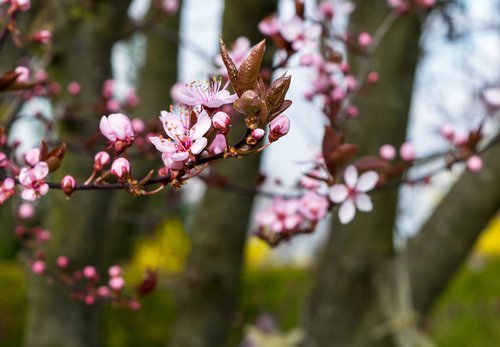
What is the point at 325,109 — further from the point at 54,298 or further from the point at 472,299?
the point at 472,299

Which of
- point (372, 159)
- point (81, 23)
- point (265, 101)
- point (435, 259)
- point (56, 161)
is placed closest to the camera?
point (265, 101)

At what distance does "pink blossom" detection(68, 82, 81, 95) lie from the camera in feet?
7.96

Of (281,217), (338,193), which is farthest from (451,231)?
(338,193)

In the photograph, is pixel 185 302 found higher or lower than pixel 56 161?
lower

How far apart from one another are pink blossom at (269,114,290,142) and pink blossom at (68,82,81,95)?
1761 mm

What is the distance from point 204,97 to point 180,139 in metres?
0.07

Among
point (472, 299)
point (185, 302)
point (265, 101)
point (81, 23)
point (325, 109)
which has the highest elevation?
point (265, 101)

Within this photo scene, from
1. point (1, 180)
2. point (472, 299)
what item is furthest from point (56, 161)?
point (472, 299)

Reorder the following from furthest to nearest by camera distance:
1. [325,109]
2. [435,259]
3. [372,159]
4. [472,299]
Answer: [472,299]
[435,259]
[325,109]
[372,159]

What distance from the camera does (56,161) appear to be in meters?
0.97

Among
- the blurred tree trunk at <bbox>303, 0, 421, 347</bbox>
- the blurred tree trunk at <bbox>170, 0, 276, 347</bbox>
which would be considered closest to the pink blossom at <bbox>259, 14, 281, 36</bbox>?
the blurred tree trunk at <bbox>170, 0, 276, 347</bbox>

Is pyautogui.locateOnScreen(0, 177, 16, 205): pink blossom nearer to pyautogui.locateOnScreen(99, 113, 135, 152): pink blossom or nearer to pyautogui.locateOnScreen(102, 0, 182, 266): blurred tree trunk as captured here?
pyautogui.locateOnScreen(99, 113, 135, 152): pink blossom

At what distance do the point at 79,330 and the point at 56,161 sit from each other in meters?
1.73

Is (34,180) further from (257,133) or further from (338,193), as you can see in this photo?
(338,193)
